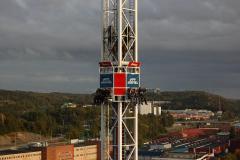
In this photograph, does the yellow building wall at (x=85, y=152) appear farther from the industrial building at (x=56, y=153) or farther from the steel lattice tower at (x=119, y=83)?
the steel lattice tower at (x=119, y=83)

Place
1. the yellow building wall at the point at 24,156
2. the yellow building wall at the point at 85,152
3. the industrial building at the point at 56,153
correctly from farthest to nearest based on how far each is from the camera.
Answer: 1. the yellow building wall at the point at 85,152
2. the industrial building at the point at 56,153
3. the yellow building wall at the point at 24,156

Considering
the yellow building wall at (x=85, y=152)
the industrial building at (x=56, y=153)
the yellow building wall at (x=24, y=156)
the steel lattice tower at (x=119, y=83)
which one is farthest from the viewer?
the yellow building wall at (x=85, y=152)

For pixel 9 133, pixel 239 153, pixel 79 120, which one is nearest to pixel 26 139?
pixel 9 133

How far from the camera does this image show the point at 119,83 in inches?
834

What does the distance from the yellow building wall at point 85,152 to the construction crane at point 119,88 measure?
76.3 metres

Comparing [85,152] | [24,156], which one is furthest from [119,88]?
[85,152]

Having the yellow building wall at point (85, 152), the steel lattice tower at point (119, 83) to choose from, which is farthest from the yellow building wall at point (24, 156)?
the steel lattice tower at point (119, 83)

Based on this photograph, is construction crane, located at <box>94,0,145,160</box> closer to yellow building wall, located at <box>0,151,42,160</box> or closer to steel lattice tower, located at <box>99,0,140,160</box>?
steel lattice tower, located at <box>99,0,140,160</box>

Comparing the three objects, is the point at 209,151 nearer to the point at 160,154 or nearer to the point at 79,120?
the point at 160,154

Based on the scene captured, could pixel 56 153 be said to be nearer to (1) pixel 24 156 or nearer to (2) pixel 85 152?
(1) pixel 24 156

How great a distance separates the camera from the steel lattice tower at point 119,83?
68.5ft

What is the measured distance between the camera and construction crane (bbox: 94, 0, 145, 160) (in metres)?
20.9

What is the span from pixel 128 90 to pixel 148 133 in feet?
420

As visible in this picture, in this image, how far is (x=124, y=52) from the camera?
21125mm
